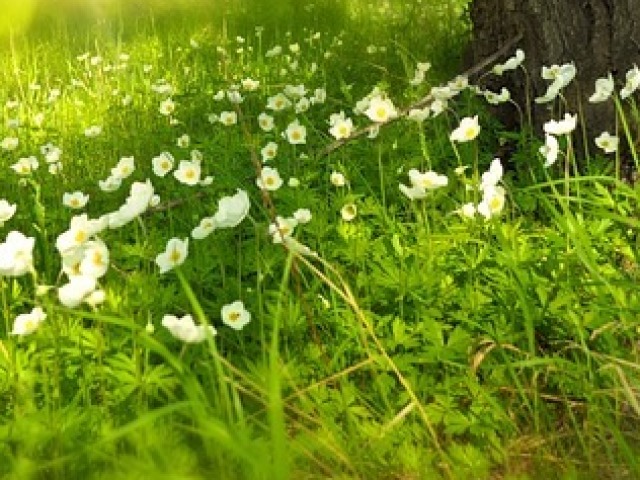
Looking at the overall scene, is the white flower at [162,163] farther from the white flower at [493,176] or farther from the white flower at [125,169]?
the white flower at [493,176]

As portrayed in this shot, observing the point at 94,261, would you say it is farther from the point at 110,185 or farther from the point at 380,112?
the point at 380,112

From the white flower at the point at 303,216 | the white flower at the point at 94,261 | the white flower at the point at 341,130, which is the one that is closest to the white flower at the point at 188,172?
the white flower at the point at 303,216

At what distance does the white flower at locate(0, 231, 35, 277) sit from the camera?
6.05 feet

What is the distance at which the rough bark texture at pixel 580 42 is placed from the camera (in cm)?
296

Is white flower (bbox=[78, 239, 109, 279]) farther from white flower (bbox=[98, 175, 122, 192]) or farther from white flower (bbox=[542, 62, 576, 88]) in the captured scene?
white flower (bbox=[542, 62, 576, 88])

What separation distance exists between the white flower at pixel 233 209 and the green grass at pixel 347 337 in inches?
3.5

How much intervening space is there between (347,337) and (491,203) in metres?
0.45

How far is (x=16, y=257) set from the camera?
6.09ft

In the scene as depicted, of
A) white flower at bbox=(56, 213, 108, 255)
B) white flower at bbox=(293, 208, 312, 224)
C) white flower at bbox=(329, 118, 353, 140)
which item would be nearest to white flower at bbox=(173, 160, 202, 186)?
white flower at bbox=(293, 208, 312, 224)

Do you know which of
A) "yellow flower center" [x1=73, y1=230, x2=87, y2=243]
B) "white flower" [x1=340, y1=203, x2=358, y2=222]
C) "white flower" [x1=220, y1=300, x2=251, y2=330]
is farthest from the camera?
"white flower" [x1=340, y1=203, x2=358, y2=222]

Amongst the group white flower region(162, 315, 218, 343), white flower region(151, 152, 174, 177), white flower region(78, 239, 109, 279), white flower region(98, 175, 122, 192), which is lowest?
white flower region(151, 152, 174, 177)

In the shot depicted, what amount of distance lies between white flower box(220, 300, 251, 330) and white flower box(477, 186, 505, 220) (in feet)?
1.86

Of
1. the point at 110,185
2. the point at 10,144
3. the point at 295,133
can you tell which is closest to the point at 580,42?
the point at 295,133

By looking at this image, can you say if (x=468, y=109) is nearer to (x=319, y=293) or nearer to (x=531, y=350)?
(x=319, y=293)
